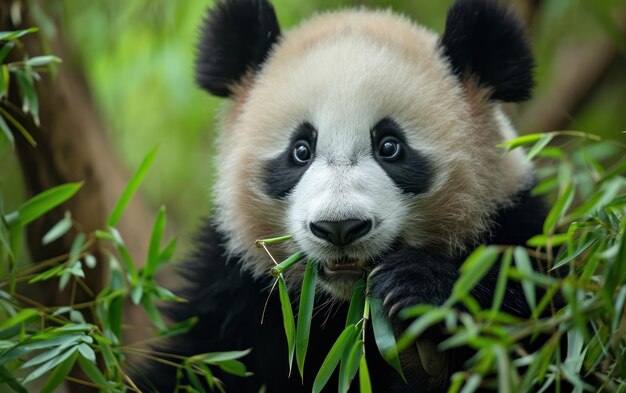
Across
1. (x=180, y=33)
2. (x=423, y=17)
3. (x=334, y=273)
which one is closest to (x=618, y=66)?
(x=423, y=17)

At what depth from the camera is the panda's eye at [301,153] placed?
9.48 ft

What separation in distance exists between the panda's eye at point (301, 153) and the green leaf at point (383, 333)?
0.62 metres

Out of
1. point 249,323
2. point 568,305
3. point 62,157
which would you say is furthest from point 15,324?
point 568,305

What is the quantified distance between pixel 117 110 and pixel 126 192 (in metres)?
2.58

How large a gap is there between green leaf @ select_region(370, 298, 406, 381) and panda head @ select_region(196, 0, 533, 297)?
0.21 metres

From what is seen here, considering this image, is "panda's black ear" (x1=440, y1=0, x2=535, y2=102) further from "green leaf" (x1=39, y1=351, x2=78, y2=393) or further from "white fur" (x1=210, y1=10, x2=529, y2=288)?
"green leaf" (x1=39, y1=351, x2=78, y2=393)

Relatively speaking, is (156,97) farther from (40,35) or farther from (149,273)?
(149,273)

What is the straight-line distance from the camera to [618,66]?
564 centimetres

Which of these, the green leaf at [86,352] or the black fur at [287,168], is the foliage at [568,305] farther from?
the green leaf at [86,352]

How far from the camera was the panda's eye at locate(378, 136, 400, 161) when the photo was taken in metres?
2.83

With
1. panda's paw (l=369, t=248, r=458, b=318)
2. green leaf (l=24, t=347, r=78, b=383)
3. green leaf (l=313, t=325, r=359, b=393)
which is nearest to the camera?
green leaf (l=313, t=325, r=359, b=393)

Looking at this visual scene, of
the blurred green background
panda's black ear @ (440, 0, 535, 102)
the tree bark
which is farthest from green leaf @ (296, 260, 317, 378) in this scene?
the blurred green background

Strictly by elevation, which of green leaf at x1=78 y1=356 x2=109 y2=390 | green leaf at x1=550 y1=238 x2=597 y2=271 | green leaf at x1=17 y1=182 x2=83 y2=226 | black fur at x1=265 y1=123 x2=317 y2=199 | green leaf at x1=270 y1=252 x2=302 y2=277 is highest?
green leaf at x1=550 y1=238 x2=597 y2=271

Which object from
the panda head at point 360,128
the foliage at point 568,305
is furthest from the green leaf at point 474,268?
the panda head at point 360,128
